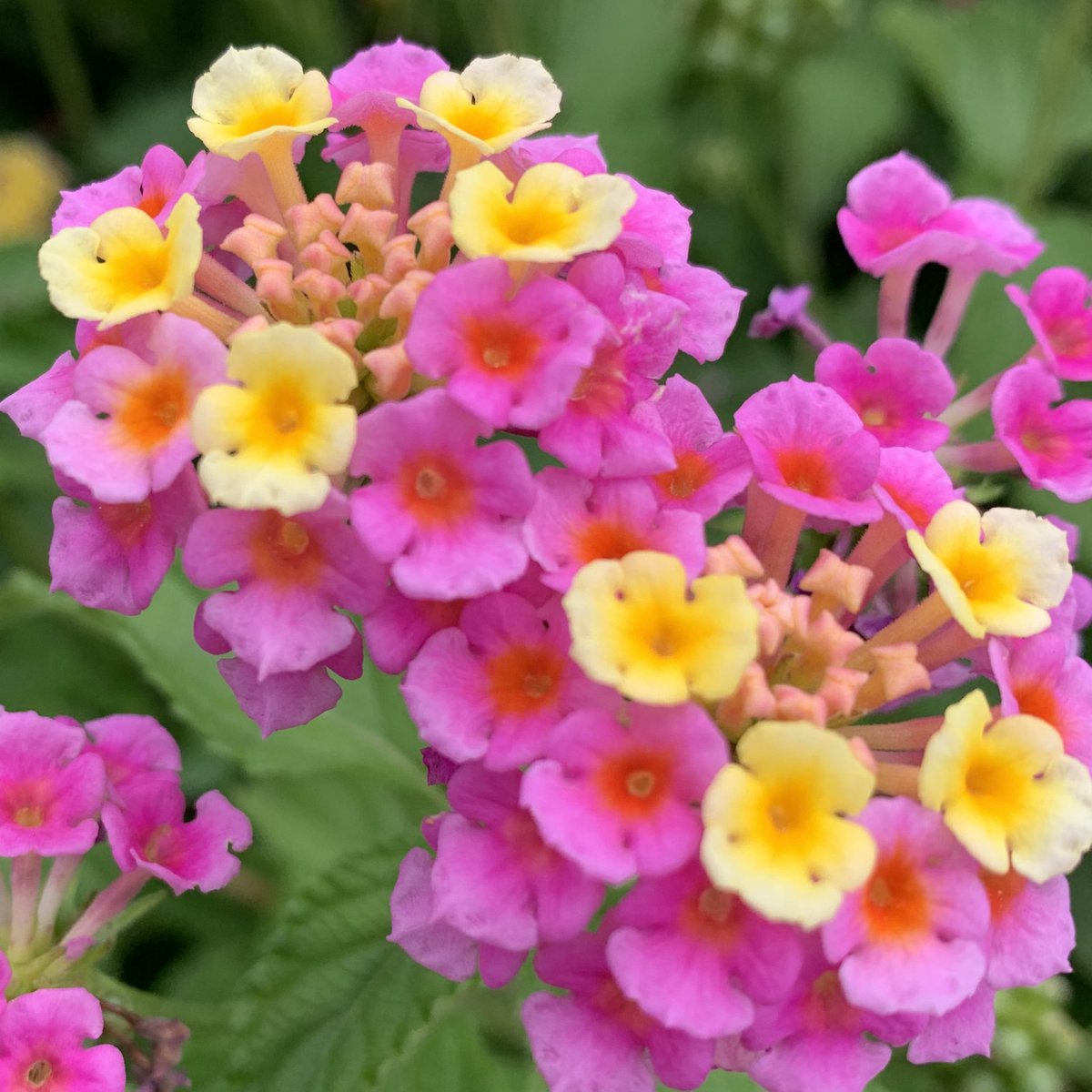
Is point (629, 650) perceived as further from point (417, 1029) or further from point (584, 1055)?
point (417, 1029)

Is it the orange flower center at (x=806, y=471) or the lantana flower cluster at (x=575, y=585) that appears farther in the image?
the orange flower center at (x=806, y=471)

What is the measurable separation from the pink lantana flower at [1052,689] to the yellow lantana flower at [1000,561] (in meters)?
0.02

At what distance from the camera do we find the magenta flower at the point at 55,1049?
0.71 metres

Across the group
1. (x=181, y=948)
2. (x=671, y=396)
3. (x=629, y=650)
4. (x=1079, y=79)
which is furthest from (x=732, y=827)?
(x=1079, y=79)

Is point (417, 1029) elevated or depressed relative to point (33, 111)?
depressed

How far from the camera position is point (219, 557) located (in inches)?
26.6

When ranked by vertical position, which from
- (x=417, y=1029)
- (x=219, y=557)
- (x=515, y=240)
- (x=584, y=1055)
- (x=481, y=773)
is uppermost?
(x=515, y=240)

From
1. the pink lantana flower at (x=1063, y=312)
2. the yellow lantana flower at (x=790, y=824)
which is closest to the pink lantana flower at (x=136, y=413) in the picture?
the yellow lantana flower at (x=790, y=824)

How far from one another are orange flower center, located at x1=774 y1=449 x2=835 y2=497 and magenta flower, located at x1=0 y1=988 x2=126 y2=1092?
1.69 ft

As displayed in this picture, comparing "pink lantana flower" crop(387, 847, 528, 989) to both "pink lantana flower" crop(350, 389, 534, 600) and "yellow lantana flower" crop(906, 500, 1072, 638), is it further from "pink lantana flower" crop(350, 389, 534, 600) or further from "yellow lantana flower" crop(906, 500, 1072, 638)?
"yellow lantana flower" crop(906, 500, 1072, 638)

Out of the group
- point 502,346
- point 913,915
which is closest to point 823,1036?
point 913,915

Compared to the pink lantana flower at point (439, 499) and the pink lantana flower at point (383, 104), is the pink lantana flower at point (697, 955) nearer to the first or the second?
the pink lantana flower at point (439, 499)

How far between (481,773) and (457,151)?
380mm

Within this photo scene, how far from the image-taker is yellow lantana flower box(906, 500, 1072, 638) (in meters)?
0.71
